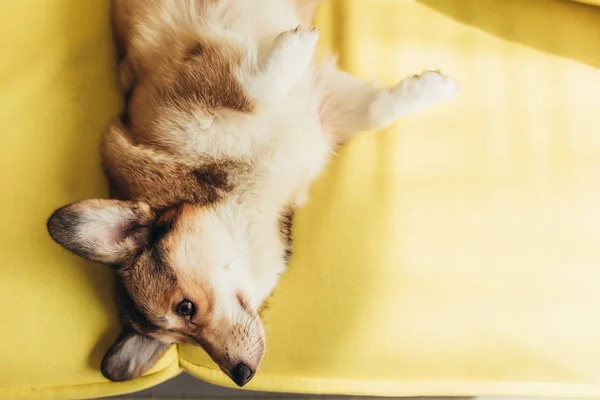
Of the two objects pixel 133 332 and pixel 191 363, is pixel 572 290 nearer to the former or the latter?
pixel 191 363

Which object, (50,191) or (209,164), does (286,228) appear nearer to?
(209,164)

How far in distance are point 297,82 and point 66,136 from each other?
0.71 meters

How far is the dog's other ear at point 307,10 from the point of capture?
177 centimetres

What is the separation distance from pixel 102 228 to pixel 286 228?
1.79 ft

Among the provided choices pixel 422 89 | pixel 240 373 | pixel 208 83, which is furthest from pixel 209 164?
pixel 422 89

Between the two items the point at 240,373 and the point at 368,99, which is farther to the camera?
the point at 368,99

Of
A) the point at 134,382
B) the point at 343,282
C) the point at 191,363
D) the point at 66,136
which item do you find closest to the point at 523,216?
the point at 343,282

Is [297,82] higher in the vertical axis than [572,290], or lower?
higher

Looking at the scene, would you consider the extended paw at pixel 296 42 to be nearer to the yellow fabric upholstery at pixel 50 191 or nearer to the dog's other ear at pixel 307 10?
the dog's other ear at pixel 307 10

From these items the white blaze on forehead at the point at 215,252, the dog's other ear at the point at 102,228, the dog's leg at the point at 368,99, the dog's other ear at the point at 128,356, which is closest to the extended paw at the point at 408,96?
the dog's leg at the point at 368,99

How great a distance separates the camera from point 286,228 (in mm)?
1626

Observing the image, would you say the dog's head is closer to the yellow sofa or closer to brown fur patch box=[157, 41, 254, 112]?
the yellow sofa

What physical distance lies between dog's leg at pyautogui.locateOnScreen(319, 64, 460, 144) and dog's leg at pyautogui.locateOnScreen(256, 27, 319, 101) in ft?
0.76

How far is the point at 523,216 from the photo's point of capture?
163cm
